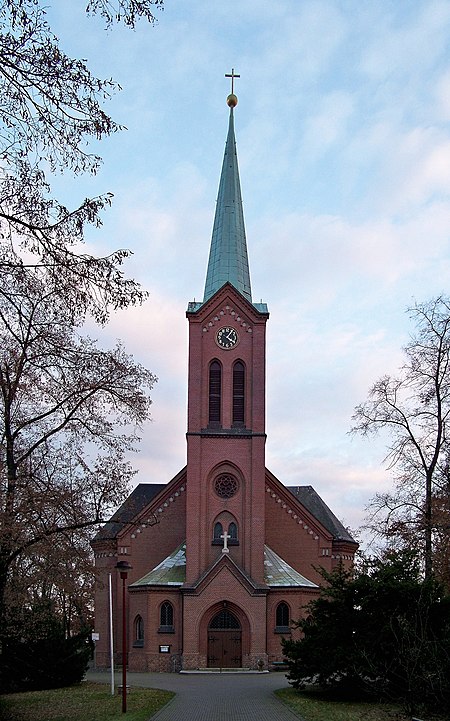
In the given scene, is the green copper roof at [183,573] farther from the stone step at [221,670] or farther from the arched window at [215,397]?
the arched window at [215,397]

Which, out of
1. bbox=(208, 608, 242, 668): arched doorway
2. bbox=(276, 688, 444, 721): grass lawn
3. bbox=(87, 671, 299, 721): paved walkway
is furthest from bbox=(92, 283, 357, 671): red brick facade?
bbox=(276, 688, 444, 721): grass lawn

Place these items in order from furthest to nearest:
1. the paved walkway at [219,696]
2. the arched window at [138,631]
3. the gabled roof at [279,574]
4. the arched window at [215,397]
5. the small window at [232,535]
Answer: the arched window at [215,397]
the small window at [232,535]
the gabled roof at [279,574]
the arched window at [138,631]
the paved walkway at [219,696]

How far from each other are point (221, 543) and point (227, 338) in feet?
34.4

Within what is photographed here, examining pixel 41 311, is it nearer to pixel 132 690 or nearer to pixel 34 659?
pixel 132 690

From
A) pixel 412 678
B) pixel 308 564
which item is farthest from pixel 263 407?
pixel 412 678

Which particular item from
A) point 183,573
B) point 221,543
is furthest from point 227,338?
point 183,573

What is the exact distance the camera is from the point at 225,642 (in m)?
40.9

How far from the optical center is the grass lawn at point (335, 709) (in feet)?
67.4

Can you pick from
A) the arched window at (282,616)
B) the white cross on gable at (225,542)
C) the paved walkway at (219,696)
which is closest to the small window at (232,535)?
the white cross on gable at (225,542)

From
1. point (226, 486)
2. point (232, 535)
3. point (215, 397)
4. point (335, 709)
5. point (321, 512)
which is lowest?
point (335, 709)

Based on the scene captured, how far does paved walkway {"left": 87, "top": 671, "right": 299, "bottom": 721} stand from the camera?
2225cm

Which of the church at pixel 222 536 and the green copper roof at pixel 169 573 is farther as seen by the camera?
the green copper roof at pixel 169 573

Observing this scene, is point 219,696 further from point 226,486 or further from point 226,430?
point 226,430

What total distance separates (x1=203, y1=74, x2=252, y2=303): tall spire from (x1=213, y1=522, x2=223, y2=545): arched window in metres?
12.0
